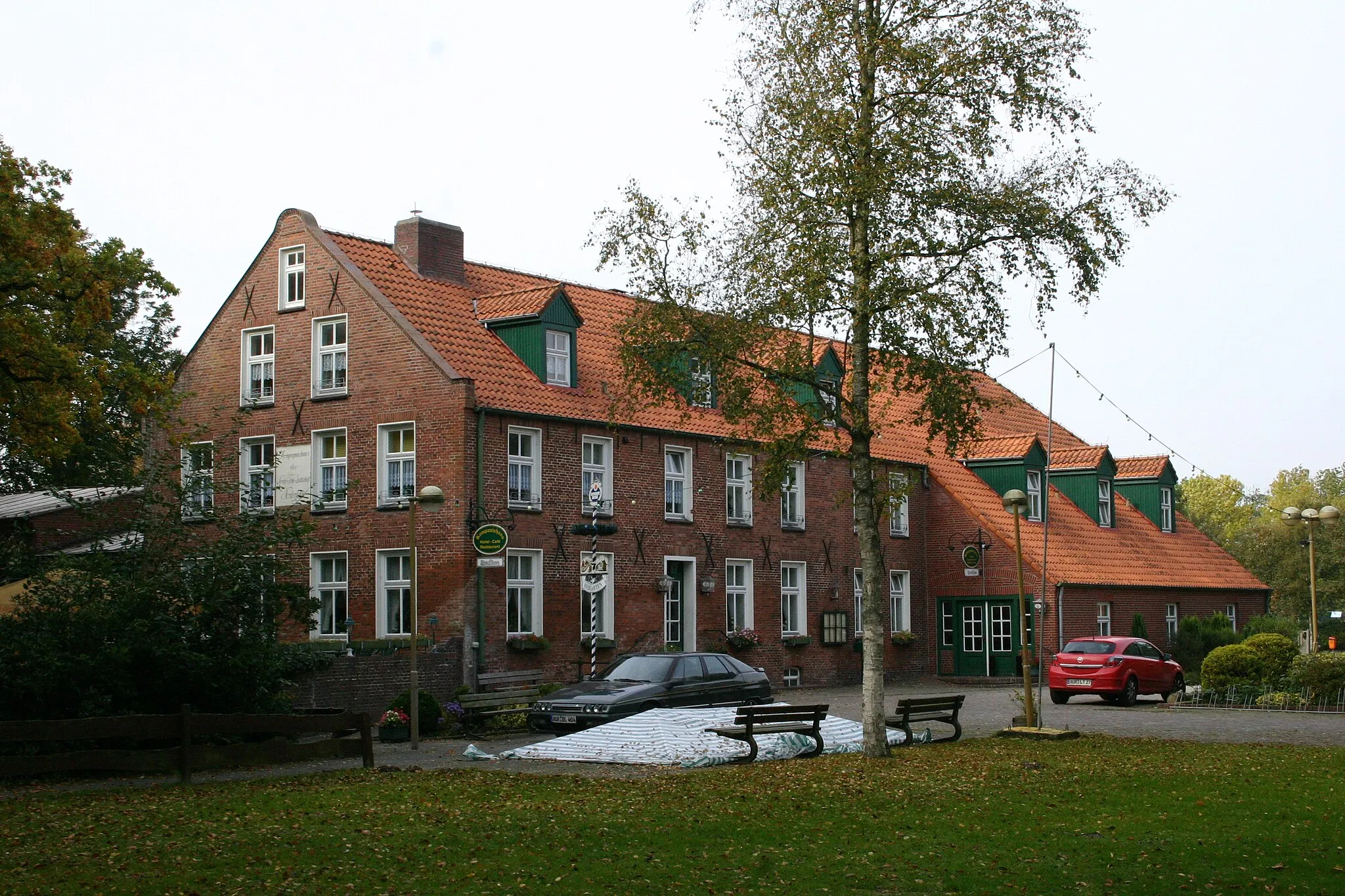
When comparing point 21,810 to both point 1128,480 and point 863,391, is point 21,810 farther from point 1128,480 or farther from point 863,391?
point 1128,480

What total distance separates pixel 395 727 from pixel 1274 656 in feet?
58.2

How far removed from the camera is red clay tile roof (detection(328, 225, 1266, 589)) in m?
30.8

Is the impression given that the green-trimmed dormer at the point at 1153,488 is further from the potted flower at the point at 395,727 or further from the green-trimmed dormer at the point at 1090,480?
the potted flower at the point at 395,727

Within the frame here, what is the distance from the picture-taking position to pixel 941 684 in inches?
1518

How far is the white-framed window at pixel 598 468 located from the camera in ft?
103

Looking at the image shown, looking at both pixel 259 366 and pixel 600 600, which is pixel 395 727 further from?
pixel 259 366

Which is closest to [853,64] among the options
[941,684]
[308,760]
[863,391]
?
[863,391]

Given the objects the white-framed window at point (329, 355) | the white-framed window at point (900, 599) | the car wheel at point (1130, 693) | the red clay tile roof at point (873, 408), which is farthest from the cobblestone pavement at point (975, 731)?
the white-framed window at point (329, 355)

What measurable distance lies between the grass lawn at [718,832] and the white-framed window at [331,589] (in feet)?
44.0

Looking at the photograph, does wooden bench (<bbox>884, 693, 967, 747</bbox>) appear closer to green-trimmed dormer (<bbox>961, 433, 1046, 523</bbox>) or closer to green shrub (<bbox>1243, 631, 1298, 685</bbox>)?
green shrub (<bbox>1243, 631, 1298, 685</bbox>)

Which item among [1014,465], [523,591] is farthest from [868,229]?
[1014,465]

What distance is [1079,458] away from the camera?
45500 mm

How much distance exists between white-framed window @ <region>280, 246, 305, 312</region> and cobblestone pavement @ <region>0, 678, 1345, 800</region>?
12640 millimetres

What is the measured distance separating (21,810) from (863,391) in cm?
1111
